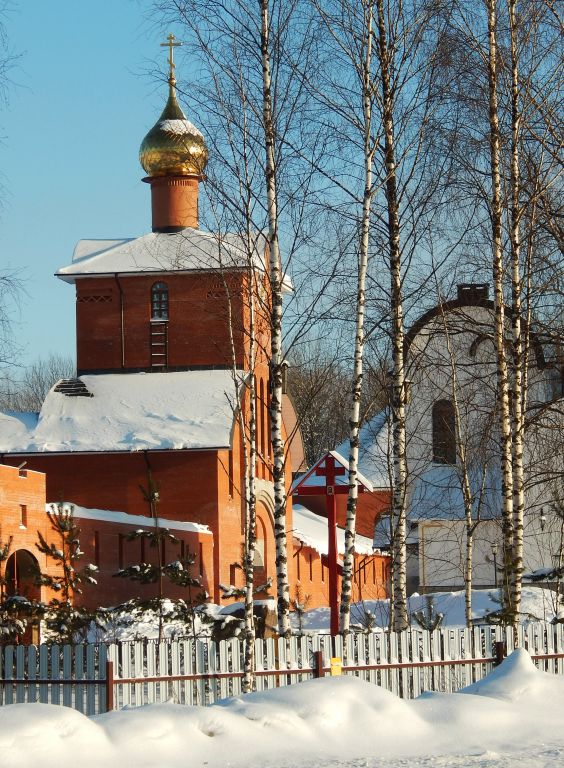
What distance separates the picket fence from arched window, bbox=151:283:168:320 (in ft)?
73.9

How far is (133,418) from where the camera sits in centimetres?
3316

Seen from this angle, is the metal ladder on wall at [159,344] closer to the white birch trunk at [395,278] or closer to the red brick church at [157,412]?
the red brick church at [157,412]

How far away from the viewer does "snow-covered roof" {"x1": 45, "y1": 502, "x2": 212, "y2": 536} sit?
2523 cm

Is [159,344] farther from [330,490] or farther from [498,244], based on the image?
[498,244]

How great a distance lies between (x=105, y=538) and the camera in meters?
26.4

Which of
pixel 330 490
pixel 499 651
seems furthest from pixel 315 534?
pixel 499 651

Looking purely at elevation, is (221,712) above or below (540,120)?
below

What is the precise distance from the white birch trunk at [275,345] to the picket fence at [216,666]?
657 mm

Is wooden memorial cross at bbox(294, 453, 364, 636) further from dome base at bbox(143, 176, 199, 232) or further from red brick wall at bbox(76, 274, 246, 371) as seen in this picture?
dome base at bbox(143, 176, 199, 232)

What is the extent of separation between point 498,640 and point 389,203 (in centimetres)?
499

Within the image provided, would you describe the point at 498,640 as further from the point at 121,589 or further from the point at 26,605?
the point at 121,589

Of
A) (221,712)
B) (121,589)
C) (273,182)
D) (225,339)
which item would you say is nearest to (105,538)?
(121,589)

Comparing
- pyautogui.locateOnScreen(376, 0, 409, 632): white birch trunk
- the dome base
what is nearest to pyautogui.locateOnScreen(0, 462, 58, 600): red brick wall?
pyautogui.locateOnScreen(376, 0, 409, 632): white birch trunk

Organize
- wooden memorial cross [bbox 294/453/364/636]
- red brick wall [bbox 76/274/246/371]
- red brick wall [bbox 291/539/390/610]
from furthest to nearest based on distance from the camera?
red brick wall [bbox 291/539/390/610]
red brick wall [bbox 76/274/246/371]
wooden memorial cross [bbox 294/453/364/636]
